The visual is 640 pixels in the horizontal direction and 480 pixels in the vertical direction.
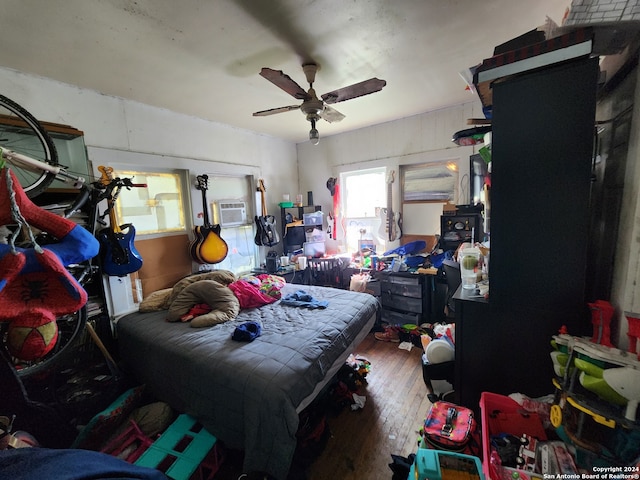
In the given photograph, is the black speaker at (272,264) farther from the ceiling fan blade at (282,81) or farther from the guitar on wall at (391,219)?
the ceiling fan blade at (282,81)

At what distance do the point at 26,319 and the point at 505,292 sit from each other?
2296 mm

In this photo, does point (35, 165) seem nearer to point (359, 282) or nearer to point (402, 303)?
point (359, 282)

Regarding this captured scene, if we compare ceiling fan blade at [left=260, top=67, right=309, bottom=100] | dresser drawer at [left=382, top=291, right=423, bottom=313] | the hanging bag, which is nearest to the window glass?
ceiling fan blade at [left=260, top=67, right=309, bottom=100]

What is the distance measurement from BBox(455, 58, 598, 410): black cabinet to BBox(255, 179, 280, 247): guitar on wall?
2897 millimetres

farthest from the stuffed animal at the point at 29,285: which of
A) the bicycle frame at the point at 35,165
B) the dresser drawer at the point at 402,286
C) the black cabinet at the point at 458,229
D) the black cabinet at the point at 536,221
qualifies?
the black cabinet at the point at 458,229

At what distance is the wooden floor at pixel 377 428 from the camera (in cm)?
155

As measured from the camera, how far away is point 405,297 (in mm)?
3215

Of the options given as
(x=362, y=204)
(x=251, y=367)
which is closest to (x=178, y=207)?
(x=251, y=367)

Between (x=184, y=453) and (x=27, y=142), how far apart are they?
7.50 ft

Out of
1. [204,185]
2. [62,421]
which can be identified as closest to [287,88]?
[204,185]

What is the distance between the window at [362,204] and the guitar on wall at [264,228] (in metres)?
1.17

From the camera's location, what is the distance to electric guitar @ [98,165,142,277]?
2.19 metres

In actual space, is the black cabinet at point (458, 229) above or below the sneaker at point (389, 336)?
above

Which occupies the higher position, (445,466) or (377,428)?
(445,466)
